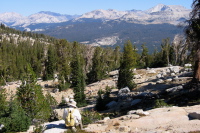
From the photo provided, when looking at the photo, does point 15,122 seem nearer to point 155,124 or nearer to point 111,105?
point 155,124

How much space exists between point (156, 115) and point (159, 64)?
225 feet

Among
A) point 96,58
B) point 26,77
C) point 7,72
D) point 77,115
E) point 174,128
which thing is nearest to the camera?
point 174,128

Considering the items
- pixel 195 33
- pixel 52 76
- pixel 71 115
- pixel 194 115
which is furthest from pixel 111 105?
pixel 52 76

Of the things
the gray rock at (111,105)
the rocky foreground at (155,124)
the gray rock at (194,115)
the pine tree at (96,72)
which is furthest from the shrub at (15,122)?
the pine tree at (96,72)

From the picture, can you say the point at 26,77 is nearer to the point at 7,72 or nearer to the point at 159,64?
the point at 159,64

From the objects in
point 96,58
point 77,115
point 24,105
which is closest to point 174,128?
point 77,115

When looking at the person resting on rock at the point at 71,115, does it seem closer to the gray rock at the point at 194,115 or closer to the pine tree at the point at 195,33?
the gray rock at the point at 194,115

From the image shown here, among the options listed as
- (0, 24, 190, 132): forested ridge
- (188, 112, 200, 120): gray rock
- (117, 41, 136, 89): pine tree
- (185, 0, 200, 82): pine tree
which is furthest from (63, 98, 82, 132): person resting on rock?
(117, 41, 136, 89): pine tree

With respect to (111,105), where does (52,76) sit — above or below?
below

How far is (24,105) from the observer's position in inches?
874

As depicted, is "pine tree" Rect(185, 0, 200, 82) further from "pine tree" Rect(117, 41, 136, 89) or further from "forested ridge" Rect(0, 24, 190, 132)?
"pine tree" Rect(117, 41, 136, 89)

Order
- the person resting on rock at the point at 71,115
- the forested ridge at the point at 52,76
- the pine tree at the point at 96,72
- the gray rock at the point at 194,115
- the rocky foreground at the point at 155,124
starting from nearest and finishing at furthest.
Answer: the rocky foreground at the point at 155,124 < the person resting on rock at the point at 71,115 < the gray rock at the point at 194,115 < the forested ridge at the point at 52,76 < the pine tree at the point at 96,72

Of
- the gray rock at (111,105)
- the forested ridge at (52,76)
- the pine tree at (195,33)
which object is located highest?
the pine tree at (195,33)

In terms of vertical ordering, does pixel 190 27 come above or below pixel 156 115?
above
